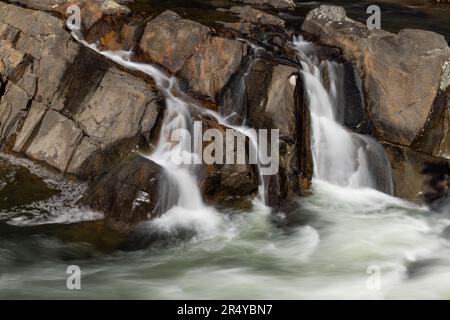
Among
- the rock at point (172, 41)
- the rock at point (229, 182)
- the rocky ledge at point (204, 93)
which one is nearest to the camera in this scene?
the rock at point (229, 182)

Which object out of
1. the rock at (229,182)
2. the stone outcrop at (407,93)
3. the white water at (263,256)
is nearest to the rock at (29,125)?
the white water at (263,256)

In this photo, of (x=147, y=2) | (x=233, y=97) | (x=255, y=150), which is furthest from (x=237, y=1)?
(x=255, y=150)

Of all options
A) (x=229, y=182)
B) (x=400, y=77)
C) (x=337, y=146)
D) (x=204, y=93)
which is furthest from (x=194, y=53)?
(x=400, y=77)

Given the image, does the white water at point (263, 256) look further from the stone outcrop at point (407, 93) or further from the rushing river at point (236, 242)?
the stone outcrop at point (407, 93)

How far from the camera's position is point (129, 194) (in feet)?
39.3

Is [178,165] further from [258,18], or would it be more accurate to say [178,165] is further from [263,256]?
[258,18]

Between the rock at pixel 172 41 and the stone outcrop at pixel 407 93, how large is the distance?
12.8ft

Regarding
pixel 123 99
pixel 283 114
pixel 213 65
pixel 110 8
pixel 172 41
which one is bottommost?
pixel 283 114

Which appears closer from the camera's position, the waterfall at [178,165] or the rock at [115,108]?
the waterfall at [178,165]

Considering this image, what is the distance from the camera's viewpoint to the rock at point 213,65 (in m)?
14.4

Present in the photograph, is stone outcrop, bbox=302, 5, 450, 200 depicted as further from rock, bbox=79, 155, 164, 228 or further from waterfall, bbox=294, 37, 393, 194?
rock, bbox=79, 155, 164, 228

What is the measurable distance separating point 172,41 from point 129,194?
186 inches

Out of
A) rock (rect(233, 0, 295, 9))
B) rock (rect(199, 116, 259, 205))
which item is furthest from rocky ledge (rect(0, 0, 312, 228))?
rock (rect(233, 0, 295, 9))

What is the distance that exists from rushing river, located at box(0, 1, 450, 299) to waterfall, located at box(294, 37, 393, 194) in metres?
0.03
